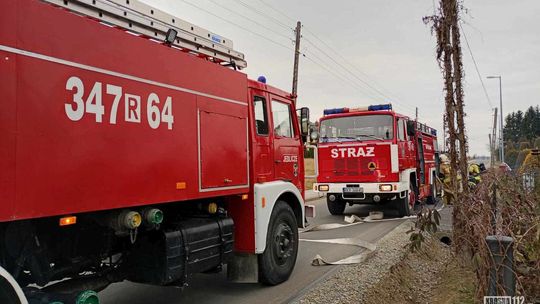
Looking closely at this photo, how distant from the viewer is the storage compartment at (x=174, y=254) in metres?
3.93

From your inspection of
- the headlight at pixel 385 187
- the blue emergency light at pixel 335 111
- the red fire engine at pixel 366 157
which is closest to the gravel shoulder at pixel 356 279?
the headlight at pixel 385 187

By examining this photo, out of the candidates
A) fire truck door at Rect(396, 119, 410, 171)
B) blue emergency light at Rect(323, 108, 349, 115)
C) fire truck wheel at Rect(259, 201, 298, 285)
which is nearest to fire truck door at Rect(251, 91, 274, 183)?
fire truck wheel at Rect(259, 201, 298, 285)

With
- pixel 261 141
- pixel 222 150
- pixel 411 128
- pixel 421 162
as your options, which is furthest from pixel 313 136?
pixel 421 162

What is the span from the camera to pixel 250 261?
5227mm

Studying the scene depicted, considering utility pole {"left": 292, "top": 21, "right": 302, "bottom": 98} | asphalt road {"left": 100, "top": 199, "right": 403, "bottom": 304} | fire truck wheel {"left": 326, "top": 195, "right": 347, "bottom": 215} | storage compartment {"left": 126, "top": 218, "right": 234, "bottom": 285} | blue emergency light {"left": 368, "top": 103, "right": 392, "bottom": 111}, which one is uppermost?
utility pole {"left": 292, "top": 21, "right": 302, "bottom": 98}

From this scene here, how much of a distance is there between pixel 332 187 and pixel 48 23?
917cm

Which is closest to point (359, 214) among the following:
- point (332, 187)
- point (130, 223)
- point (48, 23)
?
point (332, 187)

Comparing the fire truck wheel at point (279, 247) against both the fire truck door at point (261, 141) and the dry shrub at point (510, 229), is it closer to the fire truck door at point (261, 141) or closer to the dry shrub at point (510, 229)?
the fire truck door at point (261, 141)

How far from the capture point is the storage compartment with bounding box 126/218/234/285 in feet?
12.9

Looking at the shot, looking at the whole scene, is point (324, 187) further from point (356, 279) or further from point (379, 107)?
point (356, 279)

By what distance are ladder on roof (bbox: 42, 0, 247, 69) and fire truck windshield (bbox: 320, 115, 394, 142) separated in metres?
6.40

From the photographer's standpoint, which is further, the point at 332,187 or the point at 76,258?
the point at 332,187

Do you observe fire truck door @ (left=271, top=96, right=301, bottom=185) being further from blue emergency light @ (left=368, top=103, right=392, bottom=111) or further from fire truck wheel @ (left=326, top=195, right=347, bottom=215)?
fire truck wheel @ (left=326, top=195, right=347, bottom=215)

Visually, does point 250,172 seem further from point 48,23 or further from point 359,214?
point 359,214
